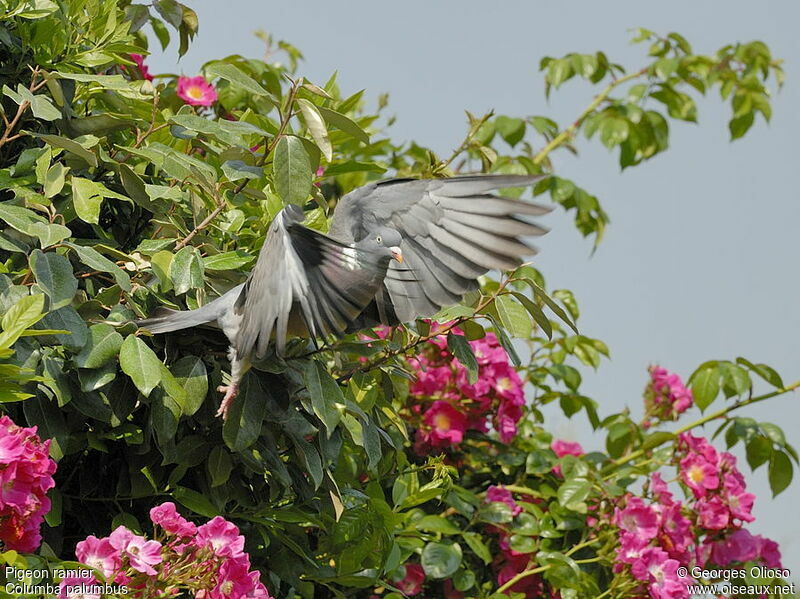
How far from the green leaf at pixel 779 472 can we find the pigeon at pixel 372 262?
1.25 metres

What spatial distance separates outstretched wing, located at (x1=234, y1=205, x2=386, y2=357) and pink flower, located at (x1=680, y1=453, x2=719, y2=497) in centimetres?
136

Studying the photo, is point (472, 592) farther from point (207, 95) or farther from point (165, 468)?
point (207, 95)

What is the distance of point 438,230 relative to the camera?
1.70 metres

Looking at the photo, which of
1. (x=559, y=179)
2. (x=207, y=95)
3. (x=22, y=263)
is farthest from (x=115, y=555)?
(x=559, y=179)

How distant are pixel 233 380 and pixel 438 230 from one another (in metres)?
0.42

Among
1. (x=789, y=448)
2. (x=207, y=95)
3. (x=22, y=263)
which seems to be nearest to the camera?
(x=22, y=263)

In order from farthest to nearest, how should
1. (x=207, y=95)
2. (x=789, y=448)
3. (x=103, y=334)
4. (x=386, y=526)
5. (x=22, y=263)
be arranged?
1. (x=789, y=448)
2. (x=207, y=95)
3. (x=386, y=526)
4. (x=22, y=263)
5. (x=103, y=334)

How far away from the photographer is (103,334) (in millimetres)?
1479

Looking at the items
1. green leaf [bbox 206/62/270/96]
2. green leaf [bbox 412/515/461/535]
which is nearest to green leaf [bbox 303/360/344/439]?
green leaf [bbox 206/62/270/96]

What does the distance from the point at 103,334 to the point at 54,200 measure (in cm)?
39

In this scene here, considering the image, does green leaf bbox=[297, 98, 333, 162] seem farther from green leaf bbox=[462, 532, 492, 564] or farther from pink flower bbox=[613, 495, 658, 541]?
pink flower bbox=[613, 495, 658, 541]

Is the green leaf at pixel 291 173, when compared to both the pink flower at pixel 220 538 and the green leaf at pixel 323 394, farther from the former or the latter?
the pink flower at pixel 220 538

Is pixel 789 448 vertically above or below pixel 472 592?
above

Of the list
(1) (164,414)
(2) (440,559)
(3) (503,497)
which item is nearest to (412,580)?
(2) (440,559)
